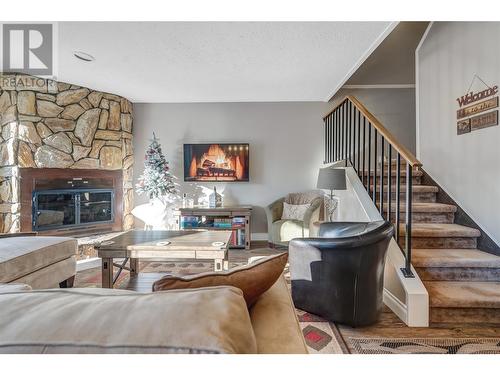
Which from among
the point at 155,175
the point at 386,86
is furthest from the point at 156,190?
the point at 386,86

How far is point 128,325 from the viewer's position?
20.1 inches

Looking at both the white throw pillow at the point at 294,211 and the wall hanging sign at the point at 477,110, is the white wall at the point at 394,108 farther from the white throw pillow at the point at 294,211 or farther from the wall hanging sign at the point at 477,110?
the white throw pillow at the point at 294,211

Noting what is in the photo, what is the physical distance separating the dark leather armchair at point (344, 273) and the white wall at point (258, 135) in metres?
2.68

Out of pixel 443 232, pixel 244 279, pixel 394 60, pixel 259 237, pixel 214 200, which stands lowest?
pixel 259 237

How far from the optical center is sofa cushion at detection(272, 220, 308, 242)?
3758mm

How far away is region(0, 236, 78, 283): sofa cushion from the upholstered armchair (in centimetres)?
256

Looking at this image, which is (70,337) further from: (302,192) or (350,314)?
(302,192)

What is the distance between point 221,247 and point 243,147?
8.41ft

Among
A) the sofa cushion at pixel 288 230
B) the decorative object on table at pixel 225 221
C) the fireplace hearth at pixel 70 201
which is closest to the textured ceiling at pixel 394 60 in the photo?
the sofa cushion at pixel 288 230

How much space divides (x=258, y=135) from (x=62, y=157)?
3.05 metres

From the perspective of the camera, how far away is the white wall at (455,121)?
2.42 m

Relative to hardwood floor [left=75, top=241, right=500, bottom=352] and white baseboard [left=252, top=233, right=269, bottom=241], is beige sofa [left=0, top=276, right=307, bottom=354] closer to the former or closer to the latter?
hardwood floor [left=75, top=241, right=500, bottom=352]

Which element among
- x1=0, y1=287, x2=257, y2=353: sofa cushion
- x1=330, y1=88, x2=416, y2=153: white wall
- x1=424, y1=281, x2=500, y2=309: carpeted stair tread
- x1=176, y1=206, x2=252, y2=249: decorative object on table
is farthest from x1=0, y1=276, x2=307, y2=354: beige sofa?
x1=330, y1=88, x2=416, y2=153: white wall

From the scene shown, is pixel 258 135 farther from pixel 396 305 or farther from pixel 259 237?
pixel 396 305
